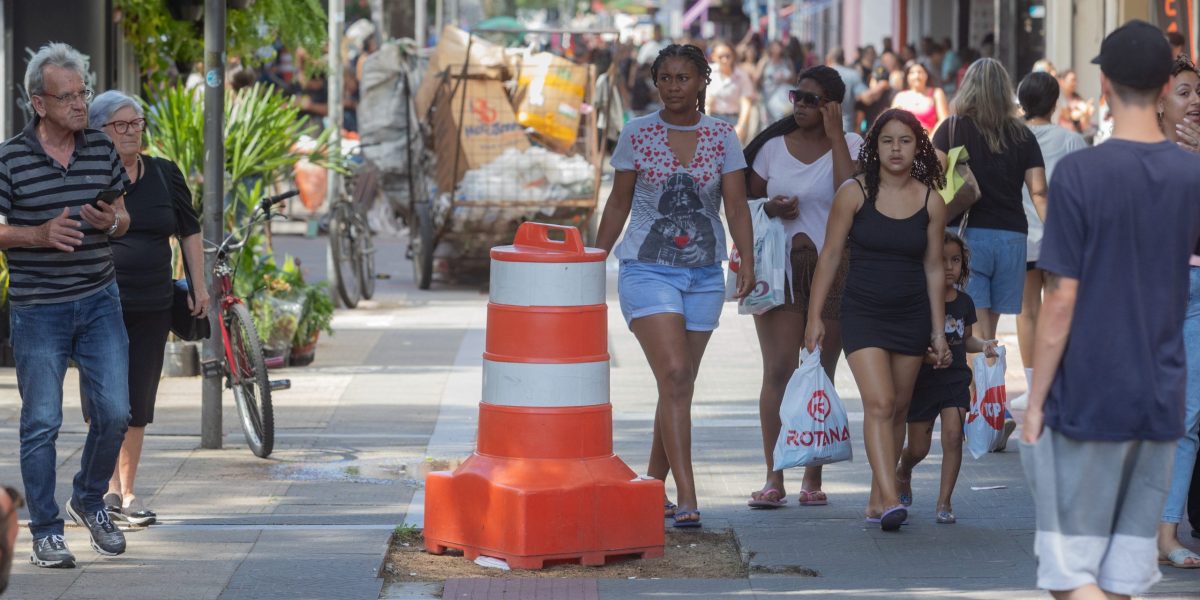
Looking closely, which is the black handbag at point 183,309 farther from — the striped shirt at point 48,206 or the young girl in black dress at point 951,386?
the young girl in black dress at point 951,386

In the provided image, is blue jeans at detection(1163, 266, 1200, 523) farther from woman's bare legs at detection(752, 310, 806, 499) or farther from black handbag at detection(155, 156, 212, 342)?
black handbag at detection(155, 156, 212, 342)

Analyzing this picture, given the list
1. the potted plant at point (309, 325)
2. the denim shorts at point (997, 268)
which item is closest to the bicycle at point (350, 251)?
the potted plant at point (309, 325)

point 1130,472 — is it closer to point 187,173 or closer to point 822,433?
point 822,433

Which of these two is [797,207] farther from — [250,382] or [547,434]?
[250,382]

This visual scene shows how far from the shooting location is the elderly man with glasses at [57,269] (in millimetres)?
6180

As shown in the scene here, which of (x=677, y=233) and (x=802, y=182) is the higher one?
(x=802, y=182)

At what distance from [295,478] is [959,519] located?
9.68ft

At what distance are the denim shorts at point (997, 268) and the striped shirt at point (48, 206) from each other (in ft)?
13.9

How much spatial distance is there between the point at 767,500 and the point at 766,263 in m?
1.00

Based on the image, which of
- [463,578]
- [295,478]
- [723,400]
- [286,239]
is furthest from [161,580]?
[286,239]

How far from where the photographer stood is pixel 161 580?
6184 millimetres

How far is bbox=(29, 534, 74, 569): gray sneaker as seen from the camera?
627cm

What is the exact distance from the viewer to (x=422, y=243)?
16.2 metres

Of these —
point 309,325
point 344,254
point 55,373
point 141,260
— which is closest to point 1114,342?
point 55,373
